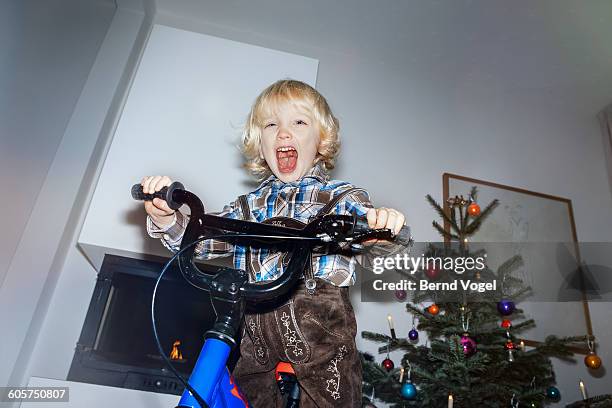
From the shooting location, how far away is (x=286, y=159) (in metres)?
1.28

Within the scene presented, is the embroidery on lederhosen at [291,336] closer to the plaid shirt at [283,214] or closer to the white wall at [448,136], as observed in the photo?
the plaid shirt at [283,214]

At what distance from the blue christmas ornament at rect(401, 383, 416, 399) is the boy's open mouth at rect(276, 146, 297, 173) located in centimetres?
101

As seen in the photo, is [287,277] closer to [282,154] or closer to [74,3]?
[282,154]

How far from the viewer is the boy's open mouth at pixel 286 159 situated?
1281mm

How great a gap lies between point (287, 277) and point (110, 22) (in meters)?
1.97

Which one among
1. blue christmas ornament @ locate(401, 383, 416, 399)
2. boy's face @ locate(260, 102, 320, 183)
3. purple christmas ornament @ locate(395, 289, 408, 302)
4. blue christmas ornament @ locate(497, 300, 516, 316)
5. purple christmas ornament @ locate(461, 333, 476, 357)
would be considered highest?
boy's face @ locate(260, 102, 320, 183)

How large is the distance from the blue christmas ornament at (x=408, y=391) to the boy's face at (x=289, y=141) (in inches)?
38.6

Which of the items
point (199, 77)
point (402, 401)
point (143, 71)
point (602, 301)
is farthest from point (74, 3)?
point (602, 301)

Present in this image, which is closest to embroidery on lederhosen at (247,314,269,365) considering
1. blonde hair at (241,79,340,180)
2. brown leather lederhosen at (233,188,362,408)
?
brown leather lederhosen at (233,188,362,408)

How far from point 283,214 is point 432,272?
3.60 feet

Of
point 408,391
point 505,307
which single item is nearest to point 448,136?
point 505,307

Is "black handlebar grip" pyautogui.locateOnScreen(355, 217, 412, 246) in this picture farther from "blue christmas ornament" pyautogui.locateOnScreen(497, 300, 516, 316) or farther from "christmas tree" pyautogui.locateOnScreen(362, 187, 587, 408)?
"blue christmas ornament" pyautogui.locateOnScreen(497, 300, 516, 316)

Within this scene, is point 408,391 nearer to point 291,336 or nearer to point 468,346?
point 468,346

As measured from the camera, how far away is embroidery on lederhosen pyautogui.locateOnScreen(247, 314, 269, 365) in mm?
1044
